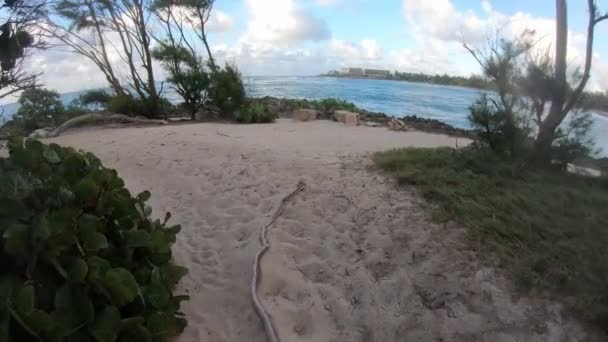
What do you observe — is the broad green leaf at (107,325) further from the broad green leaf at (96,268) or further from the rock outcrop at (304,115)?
the rock outcrop at (304,115)

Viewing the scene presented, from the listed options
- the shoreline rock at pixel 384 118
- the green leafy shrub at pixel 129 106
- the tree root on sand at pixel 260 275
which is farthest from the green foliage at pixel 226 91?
the tree root on sand at pixel 260 275

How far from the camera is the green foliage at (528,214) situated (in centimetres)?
223

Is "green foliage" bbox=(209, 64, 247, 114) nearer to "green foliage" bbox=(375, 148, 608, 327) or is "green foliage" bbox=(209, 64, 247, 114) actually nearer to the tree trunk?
"green foliage" bbox=(375, 148, 608, 327)

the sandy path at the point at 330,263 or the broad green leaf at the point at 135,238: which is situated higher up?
the broad green leaf at the point at 135,238

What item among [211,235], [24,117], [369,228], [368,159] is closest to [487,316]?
[369,228]

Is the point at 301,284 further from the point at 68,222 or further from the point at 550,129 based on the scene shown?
the point at 550,129

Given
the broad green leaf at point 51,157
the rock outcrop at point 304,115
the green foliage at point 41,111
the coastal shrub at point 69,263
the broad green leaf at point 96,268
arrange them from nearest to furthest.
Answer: the coastal shrub at point 69,263 → the broad green leaf at point 96,268 → the broad green leaf at point 51,157 → the green foliage at point 41,111 → the rock outcrop at point 304,115

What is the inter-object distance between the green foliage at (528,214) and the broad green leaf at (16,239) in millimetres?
2520

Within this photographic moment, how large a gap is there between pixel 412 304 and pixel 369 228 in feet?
2.68

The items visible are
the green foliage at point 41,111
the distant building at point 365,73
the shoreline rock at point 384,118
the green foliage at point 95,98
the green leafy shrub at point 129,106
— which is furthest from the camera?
the distant building at point 365,73

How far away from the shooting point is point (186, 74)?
30.8ft

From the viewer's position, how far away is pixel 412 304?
2283 mm

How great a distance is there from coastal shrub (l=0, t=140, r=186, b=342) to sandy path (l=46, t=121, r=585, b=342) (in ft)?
1.32

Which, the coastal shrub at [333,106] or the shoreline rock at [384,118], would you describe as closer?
the shoreline rock at [384,118]
